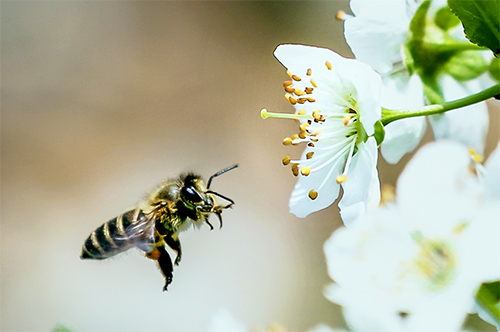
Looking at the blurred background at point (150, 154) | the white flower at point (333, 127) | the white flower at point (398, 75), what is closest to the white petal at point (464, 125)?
the white flower at point (398, 75)

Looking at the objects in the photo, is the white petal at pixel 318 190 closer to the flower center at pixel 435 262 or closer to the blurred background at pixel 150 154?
the flower center at pixel 435 262

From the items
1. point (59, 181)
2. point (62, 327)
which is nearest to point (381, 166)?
Result: point (59, 181)

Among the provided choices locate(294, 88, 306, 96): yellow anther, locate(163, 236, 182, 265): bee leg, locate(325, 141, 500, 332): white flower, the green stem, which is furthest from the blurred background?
the green stem

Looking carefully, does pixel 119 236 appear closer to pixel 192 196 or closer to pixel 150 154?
pixel 192 196

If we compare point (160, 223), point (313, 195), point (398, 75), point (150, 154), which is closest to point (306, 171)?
point (313, 195)

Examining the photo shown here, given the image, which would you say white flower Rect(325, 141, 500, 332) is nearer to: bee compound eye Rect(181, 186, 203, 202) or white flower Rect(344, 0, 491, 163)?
white flower Rect(344, 0, 491, 163)
